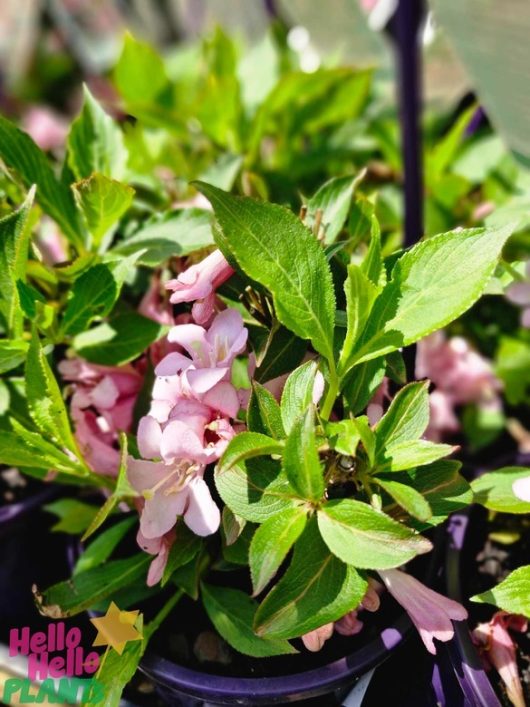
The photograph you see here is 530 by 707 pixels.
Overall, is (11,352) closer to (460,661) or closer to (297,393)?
(297,393)

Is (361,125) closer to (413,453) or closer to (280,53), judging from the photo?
(280,53)

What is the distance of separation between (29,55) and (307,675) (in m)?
1.67

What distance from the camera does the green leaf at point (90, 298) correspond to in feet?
1.81

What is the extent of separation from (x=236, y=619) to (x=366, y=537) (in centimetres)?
16

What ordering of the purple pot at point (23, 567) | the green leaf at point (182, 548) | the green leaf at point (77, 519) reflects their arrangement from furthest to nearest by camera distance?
the purple pot at point (23, 567)
the green leaf at point (77, 519)
the green leaf at point (182, 548)

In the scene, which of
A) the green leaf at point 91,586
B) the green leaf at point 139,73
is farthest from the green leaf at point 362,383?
the green leaf at point 139,73

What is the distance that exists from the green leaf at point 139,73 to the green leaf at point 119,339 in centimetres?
38

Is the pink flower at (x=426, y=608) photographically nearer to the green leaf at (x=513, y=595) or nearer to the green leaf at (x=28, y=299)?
the green leaf at (x=513, y=595)

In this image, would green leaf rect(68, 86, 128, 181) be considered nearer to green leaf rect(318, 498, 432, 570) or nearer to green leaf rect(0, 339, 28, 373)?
green leaf rect(0, 339, 28, 373)

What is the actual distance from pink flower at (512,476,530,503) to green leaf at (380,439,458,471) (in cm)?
9

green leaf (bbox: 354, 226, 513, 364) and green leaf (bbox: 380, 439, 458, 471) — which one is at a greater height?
green leaf (bbox: 354, 226, 513, 364)

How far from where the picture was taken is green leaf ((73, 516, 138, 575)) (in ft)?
1.97

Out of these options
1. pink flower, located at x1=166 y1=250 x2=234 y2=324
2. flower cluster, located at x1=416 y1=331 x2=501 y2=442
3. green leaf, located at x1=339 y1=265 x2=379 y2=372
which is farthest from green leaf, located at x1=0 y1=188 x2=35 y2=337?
flower cluster, located at x1=416 y1=331 x2=501 y2=442

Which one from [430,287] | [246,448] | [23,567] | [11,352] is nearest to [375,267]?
[430,287]
